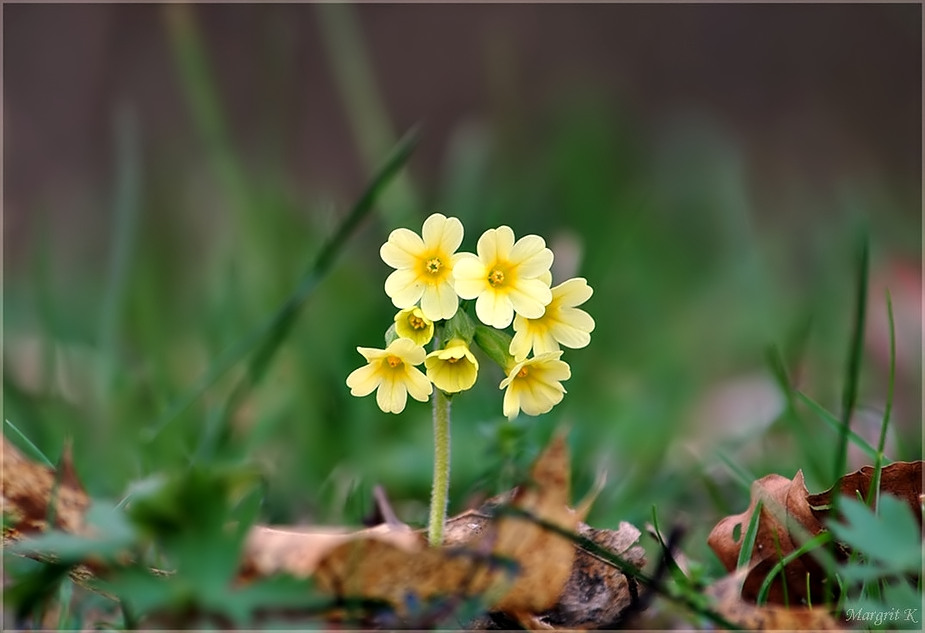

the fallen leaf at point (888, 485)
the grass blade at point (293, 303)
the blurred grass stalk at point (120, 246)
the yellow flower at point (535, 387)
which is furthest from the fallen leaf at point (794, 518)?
the blurred grass stalk at point (120, 246)

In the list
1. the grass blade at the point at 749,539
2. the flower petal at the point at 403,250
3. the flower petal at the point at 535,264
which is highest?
the flower petal at the point at 403,250

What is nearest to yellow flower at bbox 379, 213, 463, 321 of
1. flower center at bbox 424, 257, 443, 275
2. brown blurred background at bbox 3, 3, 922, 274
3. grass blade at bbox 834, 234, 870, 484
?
flower center at bbox 424, 257, 443, 275

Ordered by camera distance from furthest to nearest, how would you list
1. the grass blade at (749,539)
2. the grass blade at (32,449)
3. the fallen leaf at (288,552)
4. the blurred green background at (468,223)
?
the blurred green background at (468,223), the grass blade at (32,449), the grass blade at (749,539), the fallen leaf at (288,552)

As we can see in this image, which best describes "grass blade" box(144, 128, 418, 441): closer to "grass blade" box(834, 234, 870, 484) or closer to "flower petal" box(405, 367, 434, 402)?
"flower petal" box(405, 367, 434, 402)

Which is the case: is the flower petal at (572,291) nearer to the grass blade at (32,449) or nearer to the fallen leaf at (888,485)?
the fallen leaf at (888,485)

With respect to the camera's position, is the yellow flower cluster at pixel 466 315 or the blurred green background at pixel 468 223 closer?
the yellow flower cluster at pixel 466 315

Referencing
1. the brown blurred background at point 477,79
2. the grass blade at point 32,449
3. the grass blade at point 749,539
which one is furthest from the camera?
the brown blurred background at point 477,79

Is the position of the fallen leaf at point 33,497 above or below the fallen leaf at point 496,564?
above
